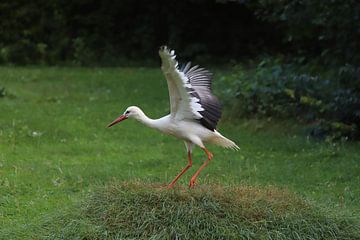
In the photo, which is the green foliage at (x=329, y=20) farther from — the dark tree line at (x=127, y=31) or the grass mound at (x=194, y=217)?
the dark tree line at (x=127, y=31)

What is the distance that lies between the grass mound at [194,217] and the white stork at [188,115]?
33 cm

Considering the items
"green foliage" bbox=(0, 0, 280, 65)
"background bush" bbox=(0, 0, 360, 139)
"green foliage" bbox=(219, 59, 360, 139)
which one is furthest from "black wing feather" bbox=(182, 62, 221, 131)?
"green foliage" bbox=(0, 0, 280, 65)

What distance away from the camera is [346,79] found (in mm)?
11203

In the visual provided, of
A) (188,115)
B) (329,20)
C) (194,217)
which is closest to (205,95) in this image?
(188,115)

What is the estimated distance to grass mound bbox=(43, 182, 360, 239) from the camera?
597 centimetres

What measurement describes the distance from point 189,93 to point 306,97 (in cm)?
503

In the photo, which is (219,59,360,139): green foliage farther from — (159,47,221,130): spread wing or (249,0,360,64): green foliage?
(159,47,221,130): spread wing

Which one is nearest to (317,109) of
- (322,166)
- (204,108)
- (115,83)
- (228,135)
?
(228,135)

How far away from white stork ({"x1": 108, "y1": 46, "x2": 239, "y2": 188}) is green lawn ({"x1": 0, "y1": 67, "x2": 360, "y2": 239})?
529 millimetres

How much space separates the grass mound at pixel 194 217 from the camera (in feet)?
19.6

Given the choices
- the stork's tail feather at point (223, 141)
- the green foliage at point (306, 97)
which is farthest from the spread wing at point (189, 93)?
the green foliage at point (306, 97)

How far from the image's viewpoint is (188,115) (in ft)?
22.0

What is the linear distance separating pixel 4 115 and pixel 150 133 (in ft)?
8.38

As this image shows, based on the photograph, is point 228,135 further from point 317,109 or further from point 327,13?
point 327,13
